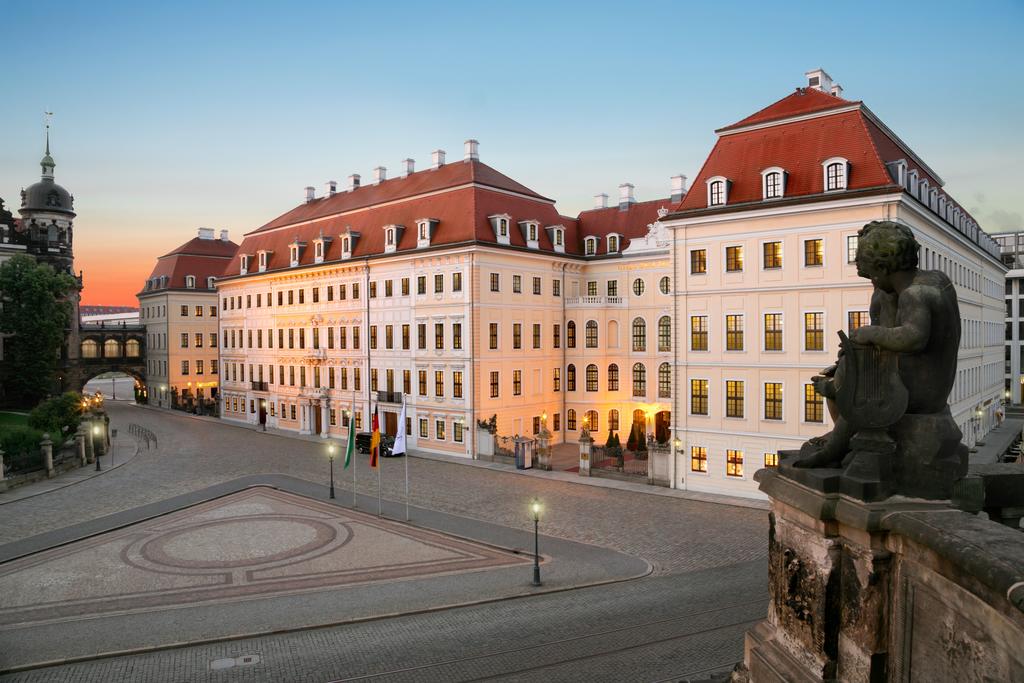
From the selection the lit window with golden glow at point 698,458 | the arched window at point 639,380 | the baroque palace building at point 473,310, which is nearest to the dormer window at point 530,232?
the baroque palace building at point 473,310

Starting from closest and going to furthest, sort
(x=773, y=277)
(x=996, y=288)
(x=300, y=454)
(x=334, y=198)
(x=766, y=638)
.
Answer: (x=766, y=638) < (x=773, y=277) < (x=300, y=454) < (x=996, y=288) < (x=334, y=198)

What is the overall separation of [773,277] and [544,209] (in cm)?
2252

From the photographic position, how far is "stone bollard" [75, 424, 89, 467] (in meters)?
40.7

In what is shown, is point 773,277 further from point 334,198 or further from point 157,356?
point 157,356

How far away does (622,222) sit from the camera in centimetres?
5184

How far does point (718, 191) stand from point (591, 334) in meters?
18.6

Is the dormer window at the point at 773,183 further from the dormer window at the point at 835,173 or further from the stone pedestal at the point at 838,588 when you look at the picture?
the stone pedestal at the point at 838,588

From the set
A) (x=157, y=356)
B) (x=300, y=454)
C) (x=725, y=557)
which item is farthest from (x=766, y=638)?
(x=157, y=356)

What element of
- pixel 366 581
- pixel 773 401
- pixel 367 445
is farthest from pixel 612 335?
pixel 366 581

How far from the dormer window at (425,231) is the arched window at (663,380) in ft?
56.7

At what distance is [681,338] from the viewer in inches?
1312

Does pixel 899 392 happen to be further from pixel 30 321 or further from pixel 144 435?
pixel 30 321

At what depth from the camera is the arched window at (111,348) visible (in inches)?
3263

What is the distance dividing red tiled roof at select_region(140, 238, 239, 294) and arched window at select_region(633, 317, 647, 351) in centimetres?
5254
